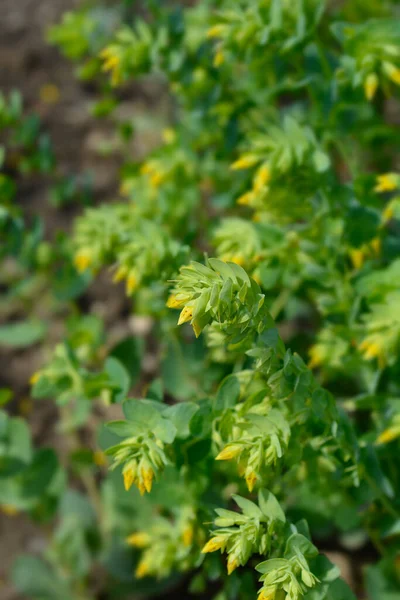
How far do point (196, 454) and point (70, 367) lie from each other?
0.35 meters

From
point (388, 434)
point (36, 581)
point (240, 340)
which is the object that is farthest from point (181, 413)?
point (36, 581)

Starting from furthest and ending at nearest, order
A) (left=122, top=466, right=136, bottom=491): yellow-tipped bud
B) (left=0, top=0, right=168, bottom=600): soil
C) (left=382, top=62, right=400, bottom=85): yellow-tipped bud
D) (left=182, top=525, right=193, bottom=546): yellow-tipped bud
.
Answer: (left=0, top=0, right=168, bottom=600): soil < (left=382, top=62, right=400, bottom=85): yellow-tipped bud < (left=182, top=525, right=193, bottom=546): yellow-tipped bud < (left=122, top=466, right=136, bottom=491): yellow-tipped bud

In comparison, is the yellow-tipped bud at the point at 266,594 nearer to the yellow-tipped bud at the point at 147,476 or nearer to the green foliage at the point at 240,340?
the green foliage at the point at 240,340

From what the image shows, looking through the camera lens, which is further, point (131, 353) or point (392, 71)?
point (131, 353)

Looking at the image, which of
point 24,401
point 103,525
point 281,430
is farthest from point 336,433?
point 24,401

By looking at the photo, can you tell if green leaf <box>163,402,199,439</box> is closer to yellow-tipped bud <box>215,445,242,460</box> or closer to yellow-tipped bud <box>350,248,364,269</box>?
yellow-tipped bud <box>215,445,242,460</box>

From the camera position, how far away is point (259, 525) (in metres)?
1.10

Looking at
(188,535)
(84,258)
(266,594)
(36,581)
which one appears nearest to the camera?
(266,594)

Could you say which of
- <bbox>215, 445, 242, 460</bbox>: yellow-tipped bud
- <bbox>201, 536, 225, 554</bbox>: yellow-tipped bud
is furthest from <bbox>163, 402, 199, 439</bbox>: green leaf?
<bbox>201, 536, 225, 554</bbox>: yellow-tipped bud

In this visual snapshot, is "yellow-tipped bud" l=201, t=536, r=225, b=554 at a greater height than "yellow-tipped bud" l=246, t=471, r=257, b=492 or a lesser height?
lesser

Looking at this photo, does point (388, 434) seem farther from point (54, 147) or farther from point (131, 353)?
point (54, 147)

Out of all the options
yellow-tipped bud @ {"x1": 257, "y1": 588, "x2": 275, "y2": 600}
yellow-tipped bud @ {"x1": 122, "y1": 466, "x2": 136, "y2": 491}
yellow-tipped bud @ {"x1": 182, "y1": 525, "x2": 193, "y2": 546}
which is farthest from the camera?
yellow-tipped bud @ {"x1": 182, "y1": 525, "x2": 193, "y2": 546}

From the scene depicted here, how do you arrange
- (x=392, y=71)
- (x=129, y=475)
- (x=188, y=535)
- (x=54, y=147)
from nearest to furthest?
(x=129, y=475)
(x=188, y=535)
(x=392, y=71)
(x=54, y=147)

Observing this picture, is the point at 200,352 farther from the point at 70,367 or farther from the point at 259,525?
the point at 259,525
